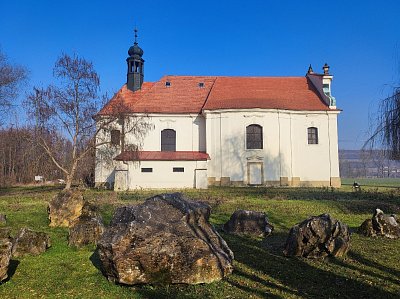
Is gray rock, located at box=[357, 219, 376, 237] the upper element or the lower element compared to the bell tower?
lower

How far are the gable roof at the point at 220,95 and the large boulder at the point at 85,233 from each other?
2221 centimetres

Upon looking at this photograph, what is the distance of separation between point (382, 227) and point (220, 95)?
79.1 feet

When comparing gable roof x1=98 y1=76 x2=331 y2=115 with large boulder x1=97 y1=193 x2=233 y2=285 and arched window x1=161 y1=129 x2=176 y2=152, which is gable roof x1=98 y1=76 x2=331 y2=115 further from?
large boulder x1=97 y1=193 x2=233 y2=285

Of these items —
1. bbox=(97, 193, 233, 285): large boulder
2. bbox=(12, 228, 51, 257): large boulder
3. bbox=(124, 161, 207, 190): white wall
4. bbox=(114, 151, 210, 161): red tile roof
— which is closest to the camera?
bbox=(97, 193, 233, 285): large boulder

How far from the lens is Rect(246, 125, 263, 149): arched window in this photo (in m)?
30.3

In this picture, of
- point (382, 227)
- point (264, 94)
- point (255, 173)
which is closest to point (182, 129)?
point (255, 173)

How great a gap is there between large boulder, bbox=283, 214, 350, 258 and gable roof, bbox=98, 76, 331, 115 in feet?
75.5

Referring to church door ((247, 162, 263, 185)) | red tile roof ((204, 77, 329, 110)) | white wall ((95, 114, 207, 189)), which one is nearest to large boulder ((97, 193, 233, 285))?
white wall ((95, 114, 207, 189))

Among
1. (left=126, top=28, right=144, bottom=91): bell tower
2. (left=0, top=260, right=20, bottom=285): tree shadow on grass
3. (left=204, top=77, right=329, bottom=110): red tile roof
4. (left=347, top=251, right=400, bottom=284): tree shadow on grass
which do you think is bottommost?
(left=0, top=260, right=20, bottom=285): tree shadow on grass

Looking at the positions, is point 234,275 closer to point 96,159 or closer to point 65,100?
point 65,100

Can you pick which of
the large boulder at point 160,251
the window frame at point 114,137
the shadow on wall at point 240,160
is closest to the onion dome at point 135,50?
the window frame at point 114,137

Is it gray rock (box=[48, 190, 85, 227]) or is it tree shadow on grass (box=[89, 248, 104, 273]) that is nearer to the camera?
tree shadow on grass (box=[89, 248, 104, 273])

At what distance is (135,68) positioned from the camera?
34.8 meters

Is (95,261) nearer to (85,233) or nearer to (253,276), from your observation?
(85,233)
